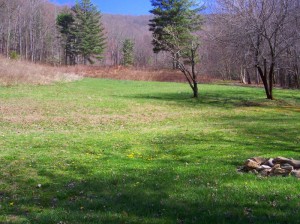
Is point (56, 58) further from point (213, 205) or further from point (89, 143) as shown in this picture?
point (213, 205)

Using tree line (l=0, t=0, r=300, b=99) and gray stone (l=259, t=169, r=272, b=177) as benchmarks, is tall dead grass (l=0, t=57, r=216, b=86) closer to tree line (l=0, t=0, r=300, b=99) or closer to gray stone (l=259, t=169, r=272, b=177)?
tree line (l=0, t=0, r=300, b=99)

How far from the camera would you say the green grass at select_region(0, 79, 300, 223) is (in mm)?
5906

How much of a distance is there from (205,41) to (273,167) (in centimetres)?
3926

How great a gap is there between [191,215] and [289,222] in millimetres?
1380

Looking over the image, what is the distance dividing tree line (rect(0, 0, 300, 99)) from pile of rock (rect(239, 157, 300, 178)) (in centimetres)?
2278

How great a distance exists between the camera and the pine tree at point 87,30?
8581 cm

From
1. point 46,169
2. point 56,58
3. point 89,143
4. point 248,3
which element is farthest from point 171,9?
point 46,169

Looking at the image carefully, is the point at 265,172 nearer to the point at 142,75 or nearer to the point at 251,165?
the point at 251,165

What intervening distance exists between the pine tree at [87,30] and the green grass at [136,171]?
2576 inches

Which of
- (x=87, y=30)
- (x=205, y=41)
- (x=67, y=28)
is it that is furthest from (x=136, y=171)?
(x=67, y=28)

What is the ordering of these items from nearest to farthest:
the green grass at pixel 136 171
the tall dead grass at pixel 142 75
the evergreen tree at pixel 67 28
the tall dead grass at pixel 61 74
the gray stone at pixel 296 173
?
the green grass at pixel 136 171, the gray stone at pixel 296 173, the tall dead grass at pixel 61 74, the tall dead grass at pixel 142 75, the evergreen tree at pixel 67 28

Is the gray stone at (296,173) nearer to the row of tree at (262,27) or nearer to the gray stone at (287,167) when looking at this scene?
the gray stone at (287,167)

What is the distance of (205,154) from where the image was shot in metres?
11.6

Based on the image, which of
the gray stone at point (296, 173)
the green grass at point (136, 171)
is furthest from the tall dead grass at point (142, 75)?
the gray stone at point (296, 173)
